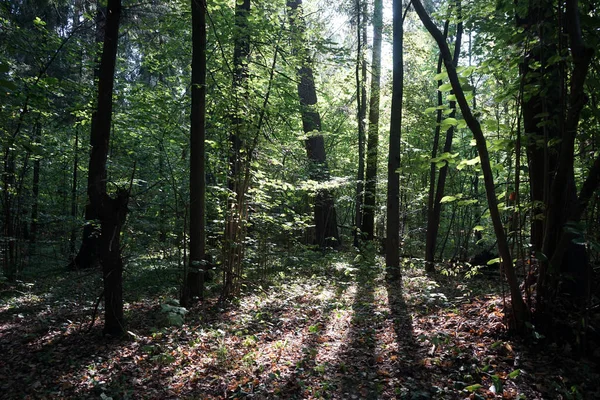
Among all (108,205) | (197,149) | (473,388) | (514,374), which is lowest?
(473,388)

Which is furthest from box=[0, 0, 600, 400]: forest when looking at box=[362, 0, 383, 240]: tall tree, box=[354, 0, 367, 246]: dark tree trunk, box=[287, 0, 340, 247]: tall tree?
box=[354, 0, 367, 246]: dark tree trunk

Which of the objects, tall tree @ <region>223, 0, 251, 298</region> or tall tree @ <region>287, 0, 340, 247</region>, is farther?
tall tree @ <region>287, 0, 340, 247</region>

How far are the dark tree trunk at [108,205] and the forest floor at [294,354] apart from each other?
19.7 inches

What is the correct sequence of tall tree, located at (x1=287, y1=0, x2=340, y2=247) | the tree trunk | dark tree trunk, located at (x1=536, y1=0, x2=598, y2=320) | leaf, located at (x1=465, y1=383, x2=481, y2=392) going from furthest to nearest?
tall tree, located at (x1=287, y1=0, x2=340, y2=247) → the tree trunk → leaf, located at (x1=465, y1=383, x2=481, y2=392) → dark tree trunk, located at (x1=536, y1=0, x2=598, y2=320)

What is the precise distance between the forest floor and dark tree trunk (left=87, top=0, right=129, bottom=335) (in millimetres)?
501

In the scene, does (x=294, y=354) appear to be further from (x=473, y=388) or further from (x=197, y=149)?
(x=197, y=149)

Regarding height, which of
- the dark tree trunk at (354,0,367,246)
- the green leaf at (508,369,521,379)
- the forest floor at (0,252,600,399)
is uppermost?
the dark tree trunk at (354,0,367,246)

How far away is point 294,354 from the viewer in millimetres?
4613

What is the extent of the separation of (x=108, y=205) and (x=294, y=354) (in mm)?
2977

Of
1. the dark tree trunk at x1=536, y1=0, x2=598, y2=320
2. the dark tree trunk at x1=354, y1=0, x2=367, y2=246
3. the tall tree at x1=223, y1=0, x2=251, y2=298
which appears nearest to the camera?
the dark tree trunk at x1=536, y1=0, x2=598, y2=320

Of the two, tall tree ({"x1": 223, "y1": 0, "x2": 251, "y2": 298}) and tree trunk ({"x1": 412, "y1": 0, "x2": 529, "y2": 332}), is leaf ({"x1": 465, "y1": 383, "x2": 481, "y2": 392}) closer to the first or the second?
tree trunk ({"x1": 412, "y1": 0, "x2": 529, "y2": 332})

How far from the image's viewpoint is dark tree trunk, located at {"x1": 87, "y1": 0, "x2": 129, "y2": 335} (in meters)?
4.82

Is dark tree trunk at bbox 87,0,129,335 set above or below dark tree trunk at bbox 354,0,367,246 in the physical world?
below

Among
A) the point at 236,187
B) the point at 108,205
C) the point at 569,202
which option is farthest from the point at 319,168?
the point at 569,202
